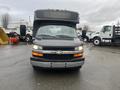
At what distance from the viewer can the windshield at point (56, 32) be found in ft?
27.2

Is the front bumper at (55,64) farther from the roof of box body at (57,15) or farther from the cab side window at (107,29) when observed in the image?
the cab side window at (107,29)

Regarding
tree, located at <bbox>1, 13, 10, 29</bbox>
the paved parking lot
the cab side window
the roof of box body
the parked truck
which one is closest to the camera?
the paved parking lot

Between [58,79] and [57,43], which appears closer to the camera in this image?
[58,79]

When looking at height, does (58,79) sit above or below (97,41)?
below

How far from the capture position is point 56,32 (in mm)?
8523

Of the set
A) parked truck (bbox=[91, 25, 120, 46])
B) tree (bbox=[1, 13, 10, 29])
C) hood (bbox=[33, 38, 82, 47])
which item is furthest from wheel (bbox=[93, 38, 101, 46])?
tree (bbox=[1, 13, 10, 29])

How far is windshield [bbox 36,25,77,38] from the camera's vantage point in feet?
27.2

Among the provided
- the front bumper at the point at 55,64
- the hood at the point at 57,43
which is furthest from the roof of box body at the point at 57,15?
the front bumper at the point at 55,64

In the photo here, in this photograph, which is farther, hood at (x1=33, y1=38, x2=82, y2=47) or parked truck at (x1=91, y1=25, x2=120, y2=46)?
parked truck at (x1=91, y1=25, x2=120, y2=46)

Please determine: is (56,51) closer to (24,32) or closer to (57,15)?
(57,15)

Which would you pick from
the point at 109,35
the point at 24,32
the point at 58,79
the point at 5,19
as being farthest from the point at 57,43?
the point at 5,19

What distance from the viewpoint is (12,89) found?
5953 mm

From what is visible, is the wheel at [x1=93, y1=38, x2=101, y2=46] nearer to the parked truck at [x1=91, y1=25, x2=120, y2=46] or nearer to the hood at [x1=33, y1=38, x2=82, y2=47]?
the parked truck at [x1=91, y1=25, x2=120, y2=46]

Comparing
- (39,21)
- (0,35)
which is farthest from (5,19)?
(39,21)
